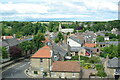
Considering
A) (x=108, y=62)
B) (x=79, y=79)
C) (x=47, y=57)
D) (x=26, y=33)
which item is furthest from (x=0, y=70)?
(x=26, y=33)

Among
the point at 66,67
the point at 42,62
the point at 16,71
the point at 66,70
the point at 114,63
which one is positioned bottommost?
the point at 16,71

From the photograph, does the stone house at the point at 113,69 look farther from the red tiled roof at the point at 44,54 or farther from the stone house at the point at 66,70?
the red tiled roof at the point at 44,54

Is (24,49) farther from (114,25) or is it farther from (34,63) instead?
(114,25)

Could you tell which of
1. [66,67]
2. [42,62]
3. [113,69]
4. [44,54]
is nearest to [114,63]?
[113,69]

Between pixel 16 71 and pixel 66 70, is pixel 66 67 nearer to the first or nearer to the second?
pixel 66 70

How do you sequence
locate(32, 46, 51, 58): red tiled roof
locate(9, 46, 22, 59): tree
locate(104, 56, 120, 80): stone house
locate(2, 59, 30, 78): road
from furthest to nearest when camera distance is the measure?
1. locate(9, 46, 22, 59): tree
2. locate(32, 46, 51, 58): red tiled roof
3. locate(2, 59, 30, 78): road
4. locate(104, 56, 120, 80): stone house

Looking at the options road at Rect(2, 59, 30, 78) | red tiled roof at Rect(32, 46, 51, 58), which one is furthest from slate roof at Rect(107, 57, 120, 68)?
road at Rect(2, 59, 30, 78)

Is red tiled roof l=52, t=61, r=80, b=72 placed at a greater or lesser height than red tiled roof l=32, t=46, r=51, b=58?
lesser

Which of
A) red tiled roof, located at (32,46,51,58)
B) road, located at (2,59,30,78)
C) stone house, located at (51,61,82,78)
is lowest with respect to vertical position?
road, located at (2,59,30,78)

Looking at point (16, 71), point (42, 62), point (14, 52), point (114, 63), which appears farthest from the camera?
point (14, 52)

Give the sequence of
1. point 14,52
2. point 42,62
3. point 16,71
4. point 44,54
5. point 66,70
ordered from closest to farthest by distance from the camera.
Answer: point 66,70 → point 42,62 → point 44,54 → point 16,71 → point 14,52

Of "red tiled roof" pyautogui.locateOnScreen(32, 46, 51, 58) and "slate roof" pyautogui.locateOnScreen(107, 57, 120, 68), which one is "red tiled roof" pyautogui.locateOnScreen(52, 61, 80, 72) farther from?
"slate roof" pyautogui.locateOnScreen(107, 57, 120, 68)
